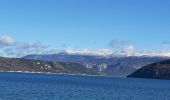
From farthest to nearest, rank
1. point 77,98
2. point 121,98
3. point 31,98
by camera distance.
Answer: point 121,98, point 77,98, point 31,98

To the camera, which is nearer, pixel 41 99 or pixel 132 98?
pixel 41 99

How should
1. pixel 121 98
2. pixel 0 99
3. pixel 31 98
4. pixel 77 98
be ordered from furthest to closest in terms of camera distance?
pixel 121 98 < pixel 77 98 < pixel 31 98 < pixel 0 99

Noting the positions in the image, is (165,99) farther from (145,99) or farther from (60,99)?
(60,99)

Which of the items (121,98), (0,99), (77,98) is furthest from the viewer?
(121,98)

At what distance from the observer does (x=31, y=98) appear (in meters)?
130

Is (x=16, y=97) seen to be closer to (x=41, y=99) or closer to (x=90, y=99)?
(x=41, y=99)

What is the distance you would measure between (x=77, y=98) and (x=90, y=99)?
4185 mm

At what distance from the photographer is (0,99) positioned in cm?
12069

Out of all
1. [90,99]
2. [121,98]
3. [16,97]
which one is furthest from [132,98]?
[16,97]

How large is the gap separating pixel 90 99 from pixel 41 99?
50.7 feet

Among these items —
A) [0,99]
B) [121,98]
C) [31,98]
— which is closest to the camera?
[0,99]

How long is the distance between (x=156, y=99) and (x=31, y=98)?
146 feet

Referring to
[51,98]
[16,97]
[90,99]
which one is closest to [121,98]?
[90,99]

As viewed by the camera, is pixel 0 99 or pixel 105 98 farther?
pixel 105 98
